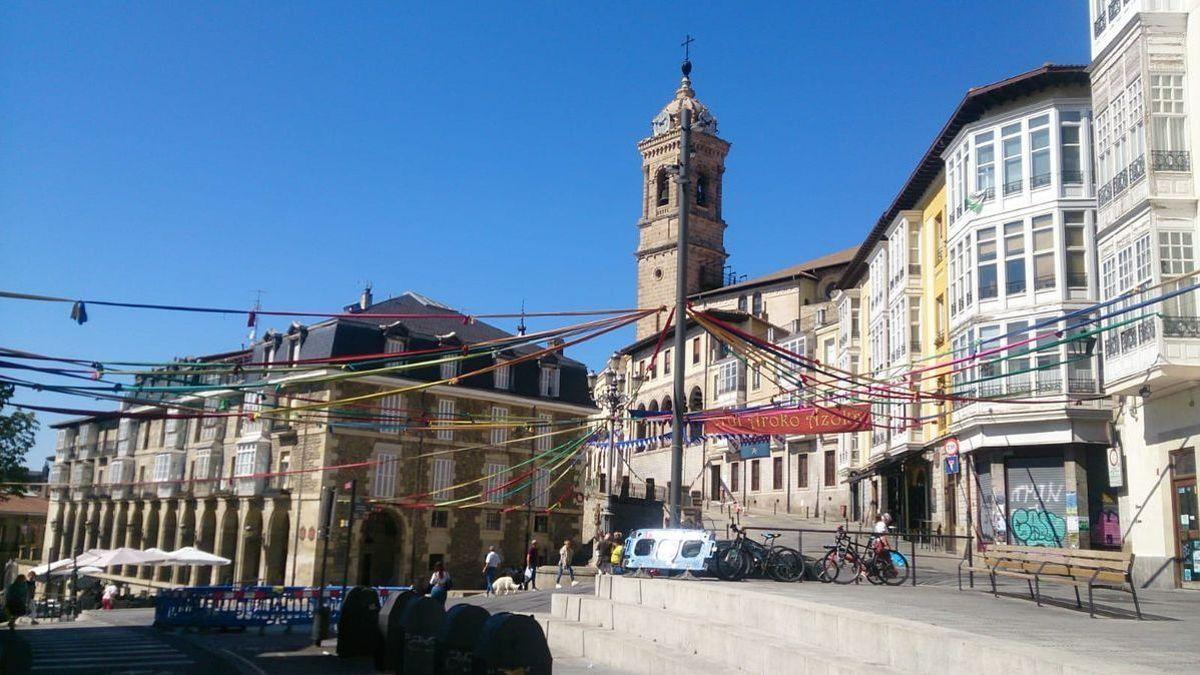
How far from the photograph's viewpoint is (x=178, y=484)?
2208 inches

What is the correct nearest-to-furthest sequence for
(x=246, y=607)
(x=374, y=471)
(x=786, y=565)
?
(x=786, y=565) → (x=246, y=607) → (x=374, y=471)

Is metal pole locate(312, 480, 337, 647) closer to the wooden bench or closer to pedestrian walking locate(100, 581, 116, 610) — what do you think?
the wooden bench

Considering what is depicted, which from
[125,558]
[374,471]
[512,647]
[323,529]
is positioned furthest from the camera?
[374,471]

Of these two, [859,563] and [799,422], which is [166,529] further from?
[859,563]

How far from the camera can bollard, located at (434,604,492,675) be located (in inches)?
370

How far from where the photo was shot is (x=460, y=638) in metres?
9.52

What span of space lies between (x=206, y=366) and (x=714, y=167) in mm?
85758

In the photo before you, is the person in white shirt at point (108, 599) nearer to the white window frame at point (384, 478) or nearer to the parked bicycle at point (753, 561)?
the white window frame at point (384, 478)

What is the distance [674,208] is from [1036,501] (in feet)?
220

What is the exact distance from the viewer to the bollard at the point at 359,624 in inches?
566

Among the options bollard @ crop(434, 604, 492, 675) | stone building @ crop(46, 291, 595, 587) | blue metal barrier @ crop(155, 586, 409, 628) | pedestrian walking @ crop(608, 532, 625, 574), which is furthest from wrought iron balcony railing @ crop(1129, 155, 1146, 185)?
stone building @ crop(46, 291, 595, 587)

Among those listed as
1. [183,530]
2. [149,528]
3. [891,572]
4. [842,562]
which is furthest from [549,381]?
[891,572]

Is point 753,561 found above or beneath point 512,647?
above

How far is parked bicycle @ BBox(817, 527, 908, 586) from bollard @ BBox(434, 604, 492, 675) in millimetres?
9510
